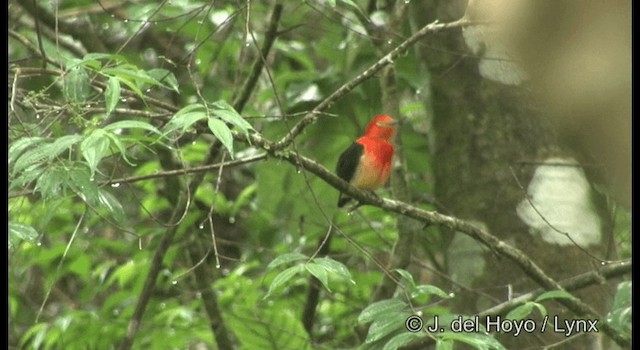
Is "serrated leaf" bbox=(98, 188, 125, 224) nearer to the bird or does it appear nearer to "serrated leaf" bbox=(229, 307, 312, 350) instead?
"serrated leaf" bbox=(229, 307, 312, 350)

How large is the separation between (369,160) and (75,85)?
190cm

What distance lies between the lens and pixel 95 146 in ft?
7.09

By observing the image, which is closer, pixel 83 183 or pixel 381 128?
pixel 83 183

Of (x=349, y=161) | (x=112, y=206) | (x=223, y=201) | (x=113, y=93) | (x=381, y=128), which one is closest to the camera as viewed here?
(x=113, y=93)

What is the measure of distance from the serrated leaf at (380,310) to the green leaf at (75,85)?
0.96 meters

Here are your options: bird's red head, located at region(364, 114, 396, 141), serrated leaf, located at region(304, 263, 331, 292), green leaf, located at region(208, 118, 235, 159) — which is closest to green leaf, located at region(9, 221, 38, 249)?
green leaf, located at region(208, 118, 235, 159)

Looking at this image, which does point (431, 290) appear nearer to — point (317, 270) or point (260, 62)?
point (317, 270)

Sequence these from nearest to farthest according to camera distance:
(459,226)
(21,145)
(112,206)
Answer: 1. (21,145)
2. (112,206)
3. (459,226)

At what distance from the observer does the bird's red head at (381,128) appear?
3.92 metres

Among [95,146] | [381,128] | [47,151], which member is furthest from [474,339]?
[381,128]

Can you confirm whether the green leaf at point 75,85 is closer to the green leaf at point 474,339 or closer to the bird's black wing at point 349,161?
the green leaf at point 474,339

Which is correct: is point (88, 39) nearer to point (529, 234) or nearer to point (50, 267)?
point (50, 267)

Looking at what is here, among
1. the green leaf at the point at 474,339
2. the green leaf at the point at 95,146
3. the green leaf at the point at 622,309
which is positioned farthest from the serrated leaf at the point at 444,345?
the green leaf at the point at 95,146

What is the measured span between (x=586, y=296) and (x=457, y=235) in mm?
523
